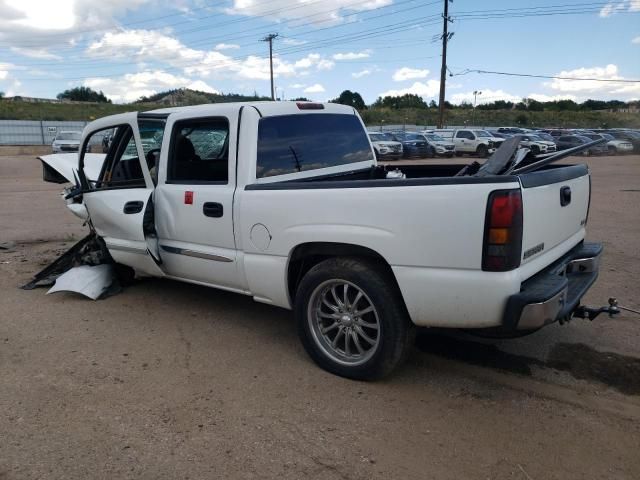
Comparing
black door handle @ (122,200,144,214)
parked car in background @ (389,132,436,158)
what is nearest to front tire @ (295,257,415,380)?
black door handle @ (122,200,144,214)

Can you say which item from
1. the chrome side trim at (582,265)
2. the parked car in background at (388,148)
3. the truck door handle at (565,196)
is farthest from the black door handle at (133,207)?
the parked car in background at (388,148)

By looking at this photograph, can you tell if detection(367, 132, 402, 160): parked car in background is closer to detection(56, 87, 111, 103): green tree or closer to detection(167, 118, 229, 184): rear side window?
detection(167, 118, 229, 184): rear side window

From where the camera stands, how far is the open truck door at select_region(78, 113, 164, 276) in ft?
16.3

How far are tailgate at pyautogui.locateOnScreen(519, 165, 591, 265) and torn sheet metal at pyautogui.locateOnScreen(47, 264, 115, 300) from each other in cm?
426

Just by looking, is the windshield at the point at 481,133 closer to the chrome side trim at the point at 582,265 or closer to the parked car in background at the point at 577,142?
the parked car in background at the point at 577,142

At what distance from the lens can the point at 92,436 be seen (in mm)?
3158

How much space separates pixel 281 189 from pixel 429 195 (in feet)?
3.75

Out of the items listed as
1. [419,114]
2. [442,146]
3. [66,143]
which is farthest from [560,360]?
[419,114]

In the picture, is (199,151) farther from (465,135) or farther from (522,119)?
(522,119)

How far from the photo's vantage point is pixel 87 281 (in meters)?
5.64

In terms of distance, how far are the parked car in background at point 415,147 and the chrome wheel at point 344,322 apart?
2703cm

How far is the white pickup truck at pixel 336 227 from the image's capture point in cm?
306

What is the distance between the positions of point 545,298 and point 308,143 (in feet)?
7.78

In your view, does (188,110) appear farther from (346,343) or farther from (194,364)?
(346,343)
